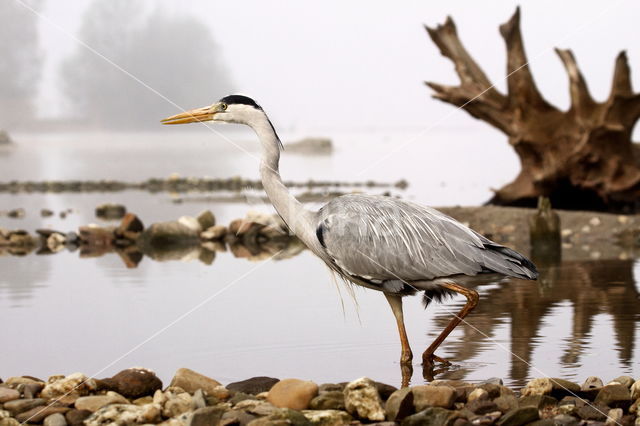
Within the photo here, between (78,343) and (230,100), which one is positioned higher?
(230,100)

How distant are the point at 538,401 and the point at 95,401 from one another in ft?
8.01

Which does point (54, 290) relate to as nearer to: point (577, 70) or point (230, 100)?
point (230, 100)

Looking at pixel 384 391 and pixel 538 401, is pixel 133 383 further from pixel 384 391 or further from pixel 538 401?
pixel 538 401

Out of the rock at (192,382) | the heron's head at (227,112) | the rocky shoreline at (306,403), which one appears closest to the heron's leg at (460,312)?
the rocky shoreline at (306,403)

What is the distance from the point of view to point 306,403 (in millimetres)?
5758

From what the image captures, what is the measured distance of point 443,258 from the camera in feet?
22.9

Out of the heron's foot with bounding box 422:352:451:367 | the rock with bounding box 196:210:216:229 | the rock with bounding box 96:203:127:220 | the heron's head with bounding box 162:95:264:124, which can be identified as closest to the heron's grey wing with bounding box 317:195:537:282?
the heron's foot with bounding box 422:352:451:367

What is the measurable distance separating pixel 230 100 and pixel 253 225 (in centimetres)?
831

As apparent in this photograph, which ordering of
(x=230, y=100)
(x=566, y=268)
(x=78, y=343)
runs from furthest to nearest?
(x=566, y=268)
(x=78, y=343)
(x=230, y=100)

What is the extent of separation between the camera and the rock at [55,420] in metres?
5.54

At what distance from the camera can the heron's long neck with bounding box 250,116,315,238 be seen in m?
7.21

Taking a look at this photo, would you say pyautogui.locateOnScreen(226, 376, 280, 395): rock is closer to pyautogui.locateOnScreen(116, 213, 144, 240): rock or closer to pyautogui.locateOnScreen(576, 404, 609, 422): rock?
pyautogui.locateOnScreen(576, 404, 609, 422): rock

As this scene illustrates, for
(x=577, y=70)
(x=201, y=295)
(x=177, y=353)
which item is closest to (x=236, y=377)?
(x=177, y=353)

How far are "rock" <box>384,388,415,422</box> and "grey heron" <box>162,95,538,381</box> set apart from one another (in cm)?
148
